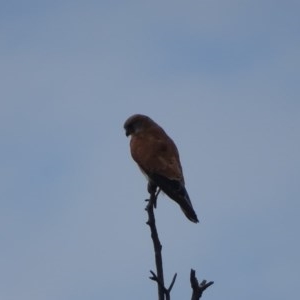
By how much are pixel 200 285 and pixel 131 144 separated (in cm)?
451

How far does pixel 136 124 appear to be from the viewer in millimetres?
8562

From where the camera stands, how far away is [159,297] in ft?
11.7

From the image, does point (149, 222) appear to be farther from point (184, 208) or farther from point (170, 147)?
point (170, 147)

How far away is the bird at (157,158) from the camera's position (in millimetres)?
6645

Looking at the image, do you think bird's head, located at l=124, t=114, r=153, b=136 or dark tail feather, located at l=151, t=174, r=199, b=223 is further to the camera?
bird's head, located at l=124, t=114, r=153, b=136

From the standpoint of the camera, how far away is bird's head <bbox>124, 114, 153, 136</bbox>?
8.40m

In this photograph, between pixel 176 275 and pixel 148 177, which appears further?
pixel 148 177

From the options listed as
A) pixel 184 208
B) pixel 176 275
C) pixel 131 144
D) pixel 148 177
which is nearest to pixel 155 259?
pixel 176 275

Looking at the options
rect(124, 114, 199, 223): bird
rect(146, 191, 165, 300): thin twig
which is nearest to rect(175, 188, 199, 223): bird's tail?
rect(124, 114, 199, 223): bird

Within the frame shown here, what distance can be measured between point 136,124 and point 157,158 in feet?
3.69

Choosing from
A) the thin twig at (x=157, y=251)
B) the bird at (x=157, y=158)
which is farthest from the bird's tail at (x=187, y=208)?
the thin twig at (x=157, y=251)

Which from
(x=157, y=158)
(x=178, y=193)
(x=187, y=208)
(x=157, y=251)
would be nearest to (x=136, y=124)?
(x=157, y=158)

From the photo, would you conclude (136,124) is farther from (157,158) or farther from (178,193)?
(178,193)

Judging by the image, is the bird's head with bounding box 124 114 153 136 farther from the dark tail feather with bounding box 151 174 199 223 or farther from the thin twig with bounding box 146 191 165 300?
the thin twig with bounding box 146 191 165 300
